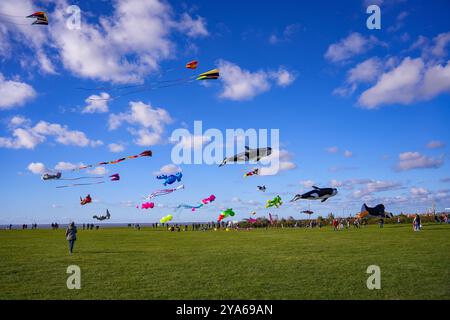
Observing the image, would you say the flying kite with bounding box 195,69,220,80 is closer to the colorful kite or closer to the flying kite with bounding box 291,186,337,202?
the flying kite with bounding box 291,186,337,202

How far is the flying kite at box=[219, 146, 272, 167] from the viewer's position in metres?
27.9

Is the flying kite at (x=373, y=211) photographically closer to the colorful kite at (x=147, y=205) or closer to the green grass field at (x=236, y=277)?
the colorful kite at (x=147, y=205)

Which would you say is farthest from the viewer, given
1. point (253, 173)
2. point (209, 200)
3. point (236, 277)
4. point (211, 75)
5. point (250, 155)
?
point (209, 200)

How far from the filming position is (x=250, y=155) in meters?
28.7

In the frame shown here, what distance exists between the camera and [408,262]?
14.8m

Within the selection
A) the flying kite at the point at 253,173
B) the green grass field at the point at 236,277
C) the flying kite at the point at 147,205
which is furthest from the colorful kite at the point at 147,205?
the green grass field at the point at 236,277

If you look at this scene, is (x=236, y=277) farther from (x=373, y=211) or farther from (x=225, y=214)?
(x=373, y=211)

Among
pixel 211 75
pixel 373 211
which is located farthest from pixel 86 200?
pixel 373 211

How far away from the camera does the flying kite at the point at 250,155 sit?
27.9 metres

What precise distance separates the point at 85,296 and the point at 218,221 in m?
62.9

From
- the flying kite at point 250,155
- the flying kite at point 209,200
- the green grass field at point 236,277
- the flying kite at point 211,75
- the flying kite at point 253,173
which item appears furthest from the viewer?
the flying kite at point 209,200

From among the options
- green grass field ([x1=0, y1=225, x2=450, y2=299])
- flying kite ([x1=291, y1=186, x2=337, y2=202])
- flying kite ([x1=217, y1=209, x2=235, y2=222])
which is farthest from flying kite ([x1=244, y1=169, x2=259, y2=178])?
flying kite ([x1=217, y1=209, x2=235, y2=222])
